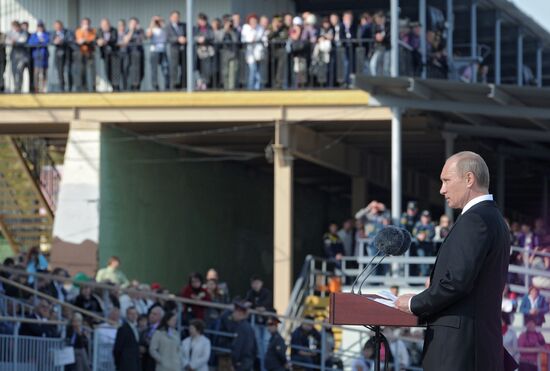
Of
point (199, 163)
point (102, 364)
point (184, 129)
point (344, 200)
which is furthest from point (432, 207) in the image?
point (102, 364)

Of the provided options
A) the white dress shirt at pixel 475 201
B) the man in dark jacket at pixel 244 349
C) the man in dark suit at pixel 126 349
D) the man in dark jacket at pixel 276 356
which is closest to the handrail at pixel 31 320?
the man in dark suit at pixel 126 349

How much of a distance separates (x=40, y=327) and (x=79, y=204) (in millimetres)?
9141

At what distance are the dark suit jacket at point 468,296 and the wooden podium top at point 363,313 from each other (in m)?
0.08

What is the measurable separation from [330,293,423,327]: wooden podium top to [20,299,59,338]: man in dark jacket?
33.7ft

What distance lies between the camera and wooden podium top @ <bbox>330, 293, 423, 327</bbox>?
6672 millimetres

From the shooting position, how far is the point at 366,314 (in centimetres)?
668

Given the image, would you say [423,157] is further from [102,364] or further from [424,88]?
[102,364]

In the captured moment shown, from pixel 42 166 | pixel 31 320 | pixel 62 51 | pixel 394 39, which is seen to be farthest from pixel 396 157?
pixel 42 166

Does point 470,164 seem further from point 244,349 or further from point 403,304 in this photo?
point 244,349

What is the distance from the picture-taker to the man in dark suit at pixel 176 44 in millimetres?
25094

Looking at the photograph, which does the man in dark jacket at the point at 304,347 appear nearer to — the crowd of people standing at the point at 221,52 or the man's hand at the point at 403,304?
the crowd of people standing at the point at 221,52

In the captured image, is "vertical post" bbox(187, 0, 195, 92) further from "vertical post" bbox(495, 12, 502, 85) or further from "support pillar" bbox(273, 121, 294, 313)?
"vertical post" bbox(495, 12, 502, 85)

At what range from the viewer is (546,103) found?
21.8 m

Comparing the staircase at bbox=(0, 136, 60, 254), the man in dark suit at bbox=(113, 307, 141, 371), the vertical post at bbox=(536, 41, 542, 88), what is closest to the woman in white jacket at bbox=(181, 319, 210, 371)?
the man in dark suit at bbox=(113, 307, 141, 371)
